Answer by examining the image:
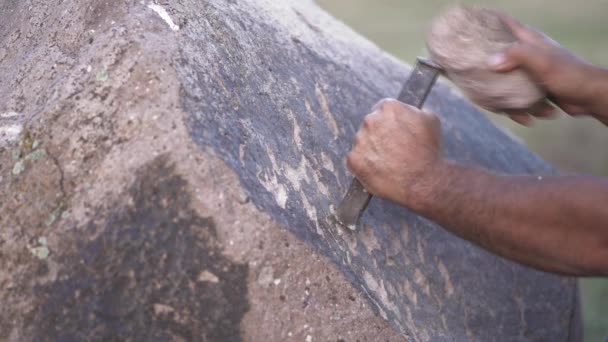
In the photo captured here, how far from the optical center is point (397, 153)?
1761 mm

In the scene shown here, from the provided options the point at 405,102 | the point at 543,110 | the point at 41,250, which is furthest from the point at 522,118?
the point at 41,250

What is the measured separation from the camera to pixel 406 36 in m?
9.27

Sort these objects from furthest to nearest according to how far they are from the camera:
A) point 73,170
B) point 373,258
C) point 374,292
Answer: point 373,258, point 374,292, point 73,170

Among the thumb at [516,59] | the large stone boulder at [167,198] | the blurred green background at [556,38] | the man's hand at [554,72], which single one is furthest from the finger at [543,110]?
the blurred green background at [556,38]

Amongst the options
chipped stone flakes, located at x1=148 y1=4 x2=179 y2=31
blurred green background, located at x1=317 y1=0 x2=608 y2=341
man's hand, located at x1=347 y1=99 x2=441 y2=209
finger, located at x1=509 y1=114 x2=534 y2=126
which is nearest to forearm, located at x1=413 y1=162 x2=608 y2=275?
man's hand, located at x1=347 y1=99 x2=441 y2=209

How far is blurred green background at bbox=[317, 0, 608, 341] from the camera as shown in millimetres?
4900

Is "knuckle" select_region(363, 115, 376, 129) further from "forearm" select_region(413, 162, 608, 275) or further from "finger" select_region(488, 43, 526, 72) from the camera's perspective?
"finger" select_region(488, 43, 526, 72)

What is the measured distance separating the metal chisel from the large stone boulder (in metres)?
0.04

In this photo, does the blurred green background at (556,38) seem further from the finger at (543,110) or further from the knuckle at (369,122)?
the knuckle at (369,122)

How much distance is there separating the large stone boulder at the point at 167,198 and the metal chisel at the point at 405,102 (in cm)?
4

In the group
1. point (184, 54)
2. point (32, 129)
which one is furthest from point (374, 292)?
point (32, 129)

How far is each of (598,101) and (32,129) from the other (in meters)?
1.33

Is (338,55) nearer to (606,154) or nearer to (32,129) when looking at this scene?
(32,129)

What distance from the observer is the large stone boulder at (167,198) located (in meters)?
1.46
